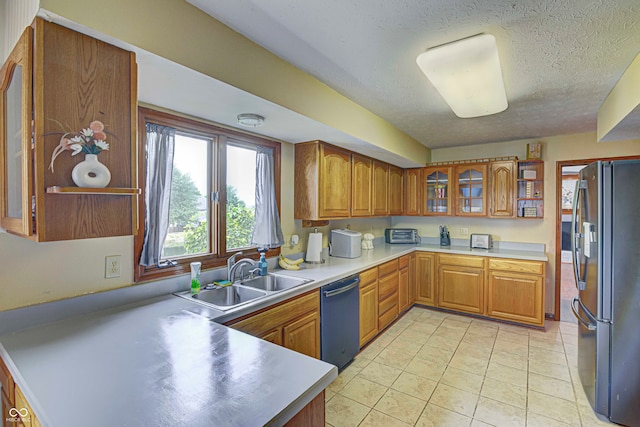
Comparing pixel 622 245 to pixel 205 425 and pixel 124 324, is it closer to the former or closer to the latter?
pixel 205 425

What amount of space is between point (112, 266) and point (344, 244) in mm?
2123

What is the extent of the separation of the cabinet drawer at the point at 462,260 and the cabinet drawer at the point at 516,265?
0.42 ft

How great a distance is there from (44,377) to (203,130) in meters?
1.64

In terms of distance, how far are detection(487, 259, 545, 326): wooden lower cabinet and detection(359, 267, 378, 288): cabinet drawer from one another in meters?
1.57

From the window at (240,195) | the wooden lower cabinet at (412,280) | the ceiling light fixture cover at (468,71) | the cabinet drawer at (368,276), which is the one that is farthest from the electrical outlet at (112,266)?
the wooden lower cabinet at (412,280)

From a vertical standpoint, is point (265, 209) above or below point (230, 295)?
above

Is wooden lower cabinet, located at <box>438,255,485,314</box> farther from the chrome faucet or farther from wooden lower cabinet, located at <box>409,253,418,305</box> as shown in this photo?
the chrome faucet


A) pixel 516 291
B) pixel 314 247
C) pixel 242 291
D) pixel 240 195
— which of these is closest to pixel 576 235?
pixel 516 291

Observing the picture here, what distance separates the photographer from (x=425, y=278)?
409 centimetres

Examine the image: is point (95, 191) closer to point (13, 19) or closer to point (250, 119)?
point (13, 19)

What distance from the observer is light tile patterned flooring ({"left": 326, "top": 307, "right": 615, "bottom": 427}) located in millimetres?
2020

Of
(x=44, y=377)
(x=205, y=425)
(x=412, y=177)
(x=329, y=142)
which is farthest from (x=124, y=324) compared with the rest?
(x=412, y=177)

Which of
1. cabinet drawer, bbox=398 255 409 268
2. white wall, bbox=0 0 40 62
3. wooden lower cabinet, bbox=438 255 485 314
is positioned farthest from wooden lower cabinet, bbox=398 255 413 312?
white wall, bbox=0 0 40 62

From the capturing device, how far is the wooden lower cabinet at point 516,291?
339 centimetres
